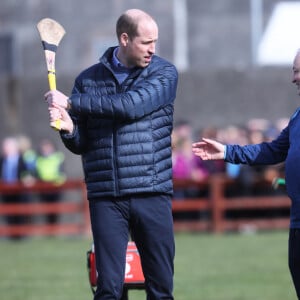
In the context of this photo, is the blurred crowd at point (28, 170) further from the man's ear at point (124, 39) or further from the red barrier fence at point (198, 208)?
the man's ear at point (124, 39)

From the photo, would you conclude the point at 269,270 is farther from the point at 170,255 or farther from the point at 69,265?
the point at 170,255

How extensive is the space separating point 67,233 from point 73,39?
28.9ft

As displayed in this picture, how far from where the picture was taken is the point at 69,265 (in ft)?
43.8

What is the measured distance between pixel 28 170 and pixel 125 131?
12.6m

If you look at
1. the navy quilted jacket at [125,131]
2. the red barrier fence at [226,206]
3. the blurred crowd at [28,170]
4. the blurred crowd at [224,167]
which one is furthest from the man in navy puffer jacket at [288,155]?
the blurred crowd at [28,170]

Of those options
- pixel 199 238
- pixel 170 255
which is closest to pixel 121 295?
pixel 170 255

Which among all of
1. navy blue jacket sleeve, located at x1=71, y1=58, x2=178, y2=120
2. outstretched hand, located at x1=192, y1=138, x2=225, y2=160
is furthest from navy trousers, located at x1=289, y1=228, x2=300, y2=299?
navy blue jacket sleeve, located at x1=71, y1=58, x2=178, y2=120

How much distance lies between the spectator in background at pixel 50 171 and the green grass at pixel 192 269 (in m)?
1.40


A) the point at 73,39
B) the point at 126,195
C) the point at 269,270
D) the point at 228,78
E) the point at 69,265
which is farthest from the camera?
the point at 73,39

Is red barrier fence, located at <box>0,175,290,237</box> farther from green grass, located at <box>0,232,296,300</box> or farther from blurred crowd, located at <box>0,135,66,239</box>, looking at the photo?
green grass, located at <box>0,232,296,300</box>

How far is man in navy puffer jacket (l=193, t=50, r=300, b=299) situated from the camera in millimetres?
6445

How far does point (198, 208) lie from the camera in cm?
1880

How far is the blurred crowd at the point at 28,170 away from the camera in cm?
1894

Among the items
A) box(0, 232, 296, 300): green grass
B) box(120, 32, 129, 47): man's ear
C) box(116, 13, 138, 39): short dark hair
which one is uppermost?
box(116, 13, 138, 39): short dark hair
